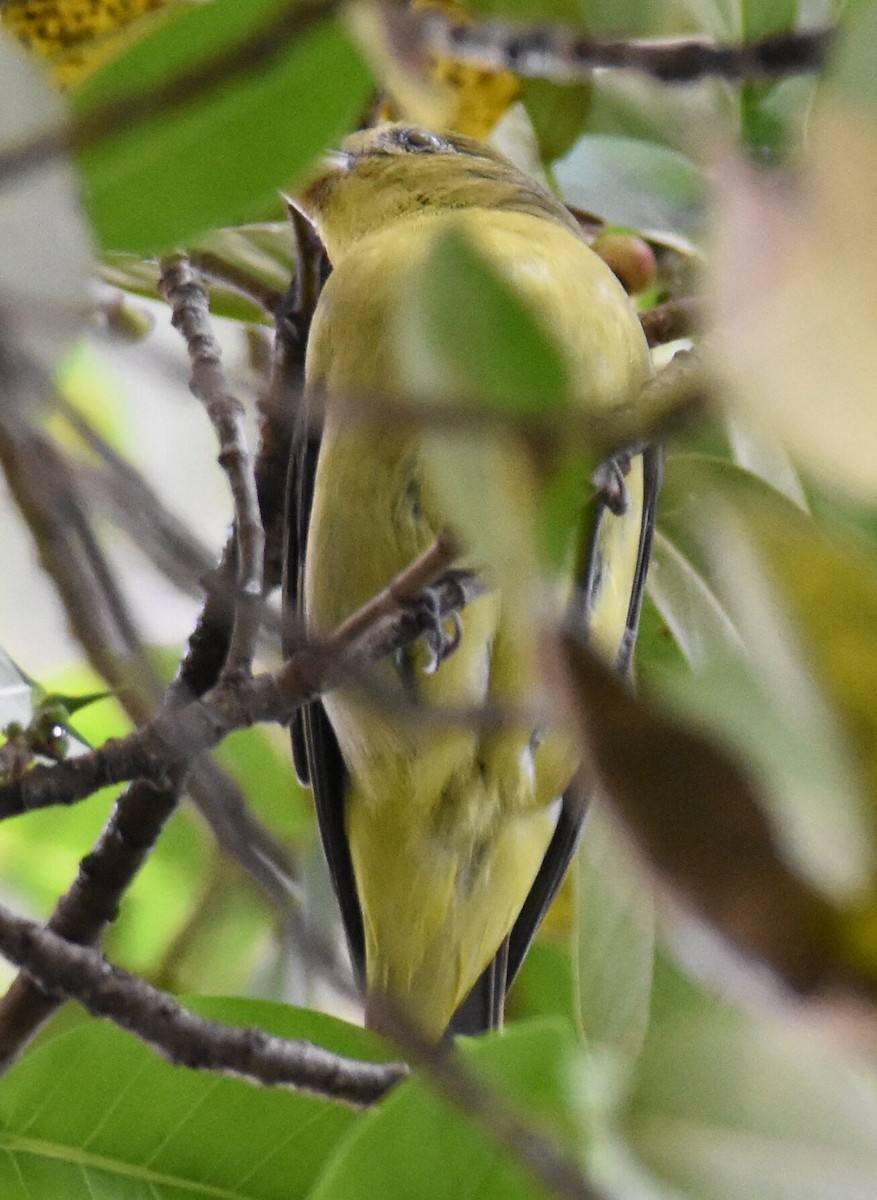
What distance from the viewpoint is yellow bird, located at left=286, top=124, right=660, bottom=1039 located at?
1472 millimetres

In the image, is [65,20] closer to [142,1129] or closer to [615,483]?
[615,483]

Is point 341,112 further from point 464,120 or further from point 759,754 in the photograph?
point 464,120

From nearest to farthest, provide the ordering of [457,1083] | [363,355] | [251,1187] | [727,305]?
[727,305]
[457,1083]
[251,1187]
[363,355]

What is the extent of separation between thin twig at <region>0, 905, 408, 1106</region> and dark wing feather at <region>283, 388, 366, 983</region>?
1.98ft

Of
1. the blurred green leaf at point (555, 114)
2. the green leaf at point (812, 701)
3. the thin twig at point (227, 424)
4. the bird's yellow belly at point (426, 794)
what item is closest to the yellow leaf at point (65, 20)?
the thin twig at point (227, 424)

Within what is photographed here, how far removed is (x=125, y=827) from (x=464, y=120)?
702mm

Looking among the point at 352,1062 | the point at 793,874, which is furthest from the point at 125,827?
the point at 793,874

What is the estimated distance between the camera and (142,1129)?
913mm

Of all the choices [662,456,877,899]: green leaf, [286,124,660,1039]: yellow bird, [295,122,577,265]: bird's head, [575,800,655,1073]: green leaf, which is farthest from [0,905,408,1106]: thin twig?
[295,122,577,265]: bird's head

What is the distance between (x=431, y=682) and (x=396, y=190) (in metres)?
0.62

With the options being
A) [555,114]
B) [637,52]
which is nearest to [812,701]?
[637,52]

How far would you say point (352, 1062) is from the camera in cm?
95

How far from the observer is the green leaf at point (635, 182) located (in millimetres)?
1161

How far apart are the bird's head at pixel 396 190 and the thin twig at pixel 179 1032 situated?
1006 millimetres
